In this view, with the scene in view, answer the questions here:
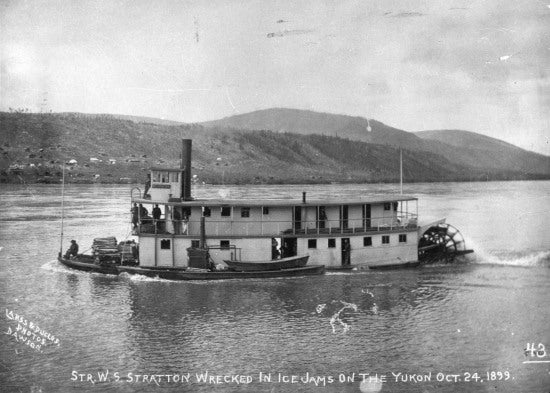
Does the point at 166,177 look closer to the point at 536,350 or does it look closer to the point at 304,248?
the point at 304,248

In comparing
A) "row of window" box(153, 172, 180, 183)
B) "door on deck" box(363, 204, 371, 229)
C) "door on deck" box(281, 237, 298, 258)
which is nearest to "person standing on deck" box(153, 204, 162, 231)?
"row of window" box(153, 172, 180, 183)

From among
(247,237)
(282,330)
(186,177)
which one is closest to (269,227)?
(247,237)

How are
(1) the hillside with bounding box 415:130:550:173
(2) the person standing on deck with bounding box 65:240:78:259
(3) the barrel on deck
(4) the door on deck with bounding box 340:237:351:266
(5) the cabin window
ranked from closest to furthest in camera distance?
1. (3) the barrel on deck
2. (5) the cabin window
3. (4) the door on deck with bounding box 340:237:351:266
4. (2) the person standing on deck with bounding box 65:240:78:259
5. (1) the hillside with bounding box 415:130:550:173

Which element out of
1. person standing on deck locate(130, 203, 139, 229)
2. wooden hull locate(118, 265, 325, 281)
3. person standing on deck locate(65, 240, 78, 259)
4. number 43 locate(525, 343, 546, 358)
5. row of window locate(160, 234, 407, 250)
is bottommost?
number 43 locate(525, 343, 546, 358)

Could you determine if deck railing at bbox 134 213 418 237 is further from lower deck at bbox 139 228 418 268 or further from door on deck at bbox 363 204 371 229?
lower deck at bbox 139 228 418 268

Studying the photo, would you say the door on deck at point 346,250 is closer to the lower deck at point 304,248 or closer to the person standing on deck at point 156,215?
the lower deck at point 304,248

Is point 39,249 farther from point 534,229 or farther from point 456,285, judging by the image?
point 534,229
